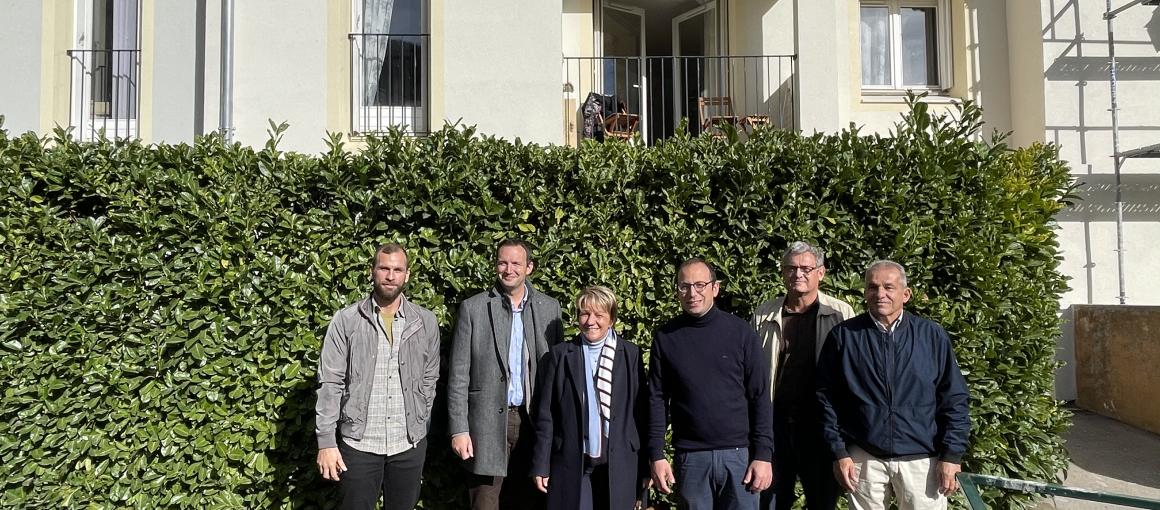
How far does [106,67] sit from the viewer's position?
8.59m

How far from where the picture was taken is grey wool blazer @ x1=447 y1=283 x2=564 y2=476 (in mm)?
3848

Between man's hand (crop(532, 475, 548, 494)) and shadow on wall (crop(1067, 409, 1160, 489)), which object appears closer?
man's hand (crop(532, 475, 548, 494))

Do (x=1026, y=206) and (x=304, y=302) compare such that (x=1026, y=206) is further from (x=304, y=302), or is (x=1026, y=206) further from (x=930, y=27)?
(x=930, y=27)

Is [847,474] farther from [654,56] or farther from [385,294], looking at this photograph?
[654,56]

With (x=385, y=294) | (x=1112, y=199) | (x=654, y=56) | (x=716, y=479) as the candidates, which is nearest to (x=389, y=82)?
(x=654, y=56)

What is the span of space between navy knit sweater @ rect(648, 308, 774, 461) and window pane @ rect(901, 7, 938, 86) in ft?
26.4

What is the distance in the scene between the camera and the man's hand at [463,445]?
3.79m

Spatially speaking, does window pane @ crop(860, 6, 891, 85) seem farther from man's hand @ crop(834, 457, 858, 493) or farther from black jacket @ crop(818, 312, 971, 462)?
man's hand @ crop(834, 457, 858, 493)

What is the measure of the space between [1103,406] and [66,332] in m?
10.2

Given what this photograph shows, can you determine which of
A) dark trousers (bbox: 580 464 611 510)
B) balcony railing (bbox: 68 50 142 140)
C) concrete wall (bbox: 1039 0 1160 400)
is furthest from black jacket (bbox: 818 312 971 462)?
balcony railing (bbox: 68 50 142 140)

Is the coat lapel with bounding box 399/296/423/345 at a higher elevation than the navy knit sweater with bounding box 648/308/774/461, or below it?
higher

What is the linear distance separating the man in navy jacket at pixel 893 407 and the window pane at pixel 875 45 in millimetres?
7378

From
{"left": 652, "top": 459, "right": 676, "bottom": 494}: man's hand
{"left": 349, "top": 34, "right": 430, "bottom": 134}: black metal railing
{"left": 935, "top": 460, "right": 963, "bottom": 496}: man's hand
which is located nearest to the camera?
{"left": 935, "top": 460, "right": 963, "bottom": 496}: man's hand

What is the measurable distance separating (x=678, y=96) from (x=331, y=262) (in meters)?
6.16
